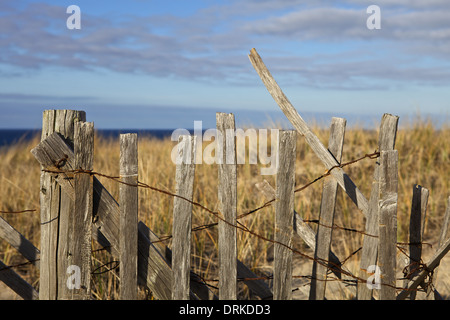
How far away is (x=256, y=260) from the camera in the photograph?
14.9ft

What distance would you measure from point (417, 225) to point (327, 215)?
66 centimetres

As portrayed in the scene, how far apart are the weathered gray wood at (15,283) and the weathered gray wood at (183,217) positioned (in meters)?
1.12

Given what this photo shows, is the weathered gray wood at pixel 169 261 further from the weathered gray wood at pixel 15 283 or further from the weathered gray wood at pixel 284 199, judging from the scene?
the weathered gray wood at pixel 15 283

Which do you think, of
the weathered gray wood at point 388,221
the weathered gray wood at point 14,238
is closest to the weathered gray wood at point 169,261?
the weathered gray wood at point 14,238

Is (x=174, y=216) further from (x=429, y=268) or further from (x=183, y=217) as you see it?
(x=429, y=268)

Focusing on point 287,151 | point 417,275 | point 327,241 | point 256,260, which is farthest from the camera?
point 256,260

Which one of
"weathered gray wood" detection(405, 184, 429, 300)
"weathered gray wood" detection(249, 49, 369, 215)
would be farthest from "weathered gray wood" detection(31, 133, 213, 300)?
"weathered gray wood" detection(405, 184, 429, 300)

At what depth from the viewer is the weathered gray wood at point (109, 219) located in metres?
2.32

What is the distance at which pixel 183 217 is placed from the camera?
2.25 metres
